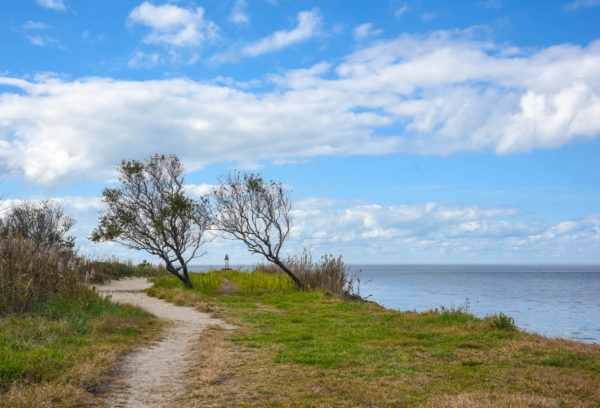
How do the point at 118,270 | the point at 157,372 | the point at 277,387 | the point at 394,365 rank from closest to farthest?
1. the point at 277,387
2. the point at 157,372
3. the point at 394,365
4. the point at 118,270

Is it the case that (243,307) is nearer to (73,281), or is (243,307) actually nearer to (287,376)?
(73,281)

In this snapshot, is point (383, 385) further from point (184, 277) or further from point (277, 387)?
point (184, 277)

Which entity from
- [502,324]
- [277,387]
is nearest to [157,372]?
[277,387]

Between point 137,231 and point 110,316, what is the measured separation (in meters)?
13.6

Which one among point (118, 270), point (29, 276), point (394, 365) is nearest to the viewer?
point (394, 365)

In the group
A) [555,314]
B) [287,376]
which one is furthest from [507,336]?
[555,314]

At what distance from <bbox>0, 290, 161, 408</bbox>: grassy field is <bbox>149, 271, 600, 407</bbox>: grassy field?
4.59 feet

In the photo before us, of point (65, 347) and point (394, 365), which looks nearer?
point (394, 365)

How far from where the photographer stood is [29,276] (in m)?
11.5

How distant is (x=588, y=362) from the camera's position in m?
7.62

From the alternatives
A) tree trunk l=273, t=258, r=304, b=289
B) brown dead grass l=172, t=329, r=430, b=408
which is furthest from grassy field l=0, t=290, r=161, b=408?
tree trunk l=273, t=258, r=304, b=289

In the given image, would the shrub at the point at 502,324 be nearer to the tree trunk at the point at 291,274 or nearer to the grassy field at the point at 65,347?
the grassy field at the point at 65,347

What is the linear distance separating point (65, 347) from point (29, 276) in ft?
15.6

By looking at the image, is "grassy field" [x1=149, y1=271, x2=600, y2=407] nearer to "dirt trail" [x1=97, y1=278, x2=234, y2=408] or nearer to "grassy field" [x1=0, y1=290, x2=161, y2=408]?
"dirt trail" [x1=97, y1=278, x2=234, y2=408]
